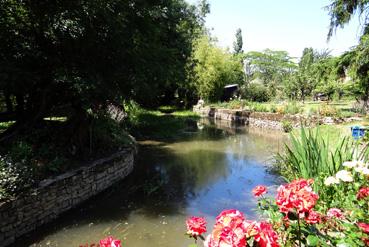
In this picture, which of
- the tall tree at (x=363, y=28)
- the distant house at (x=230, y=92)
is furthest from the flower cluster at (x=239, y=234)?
the distant house at (x=230, y=92)

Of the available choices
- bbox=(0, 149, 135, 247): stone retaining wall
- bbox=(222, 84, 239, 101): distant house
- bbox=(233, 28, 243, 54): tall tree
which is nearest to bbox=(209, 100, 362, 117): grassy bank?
bbox=(222, 84, 239, 101): distant house

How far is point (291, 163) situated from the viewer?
5.54 metres

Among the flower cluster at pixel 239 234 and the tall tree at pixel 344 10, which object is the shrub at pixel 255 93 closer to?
the tall tree at pixel 344 10

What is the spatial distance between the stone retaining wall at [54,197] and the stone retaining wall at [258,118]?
10537mm

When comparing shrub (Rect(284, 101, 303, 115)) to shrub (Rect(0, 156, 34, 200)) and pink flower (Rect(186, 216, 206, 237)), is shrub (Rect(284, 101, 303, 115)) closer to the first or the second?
shrub (Rect(0, 156, 34, 200))

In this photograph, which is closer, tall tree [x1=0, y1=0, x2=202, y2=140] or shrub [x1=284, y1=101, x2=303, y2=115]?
tall tree [x1=0, y1=0, x2=202, y2=140]

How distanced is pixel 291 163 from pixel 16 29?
669cm

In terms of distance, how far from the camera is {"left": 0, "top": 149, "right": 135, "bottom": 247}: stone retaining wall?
5.33 meters

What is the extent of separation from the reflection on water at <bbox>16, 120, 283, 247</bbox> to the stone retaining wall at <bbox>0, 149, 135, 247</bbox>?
7.0 inches

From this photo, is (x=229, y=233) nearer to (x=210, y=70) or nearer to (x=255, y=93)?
(x=210, y=70)

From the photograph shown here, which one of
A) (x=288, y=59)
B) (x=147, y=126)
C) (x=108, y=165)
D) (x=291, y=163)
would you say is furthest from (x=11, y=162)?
(x=288, y=59)

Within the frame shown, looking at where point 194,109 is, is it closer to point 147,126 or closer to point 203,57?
point 203,57

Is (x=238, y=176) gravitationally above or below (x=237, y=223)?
below

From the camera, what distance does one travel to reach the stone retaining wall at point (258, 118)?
17188 mm
